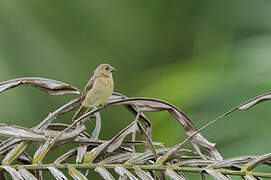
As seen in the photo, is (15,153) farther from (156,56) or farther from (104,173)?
(156,56)

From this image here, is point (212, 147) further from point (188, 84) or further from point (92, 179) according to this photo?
point (92, 179)

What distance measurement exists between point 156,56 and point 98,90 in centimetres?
237

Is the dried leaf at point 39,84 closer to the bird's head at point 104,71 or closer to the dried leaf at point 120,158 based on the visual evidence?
the dried leaf at point 120,158

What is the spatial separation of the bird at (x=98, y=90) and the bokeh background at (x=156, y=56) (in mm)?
870

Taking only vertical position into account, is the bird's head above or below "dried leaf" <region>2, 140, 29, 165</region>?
above

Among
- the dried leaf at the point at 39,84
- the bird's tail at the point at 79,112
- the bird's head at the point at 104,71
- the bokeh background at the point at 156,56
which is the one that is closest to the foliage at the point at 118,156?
the dried leaf at the point at 39,84

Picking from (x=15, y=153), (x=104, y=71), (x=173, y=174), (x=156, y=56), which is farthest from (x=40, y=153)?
(x=156, y=56)

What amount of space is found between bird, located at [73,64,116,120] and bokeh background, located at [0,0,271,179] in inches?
34.2

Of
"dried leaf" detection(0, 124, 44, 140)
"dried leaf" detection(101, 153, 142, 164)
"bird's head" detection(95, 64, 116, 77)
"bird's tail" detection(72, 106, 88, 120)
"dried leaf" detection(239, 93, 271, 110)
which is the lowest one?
"dried leaf" detection(101, 153, 142, 164)

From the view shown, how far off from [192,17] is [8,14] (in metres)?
1.33

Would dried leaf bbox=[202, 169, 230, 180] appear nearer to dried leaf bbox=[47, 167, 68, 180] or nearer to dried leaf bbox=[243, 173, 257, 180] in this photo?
dried leaf bbox=[243, 173, 257, 180]

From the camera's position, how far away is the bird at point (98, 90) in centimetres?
90

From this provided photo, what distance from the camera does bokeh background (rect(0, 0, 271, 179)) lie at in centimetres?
204

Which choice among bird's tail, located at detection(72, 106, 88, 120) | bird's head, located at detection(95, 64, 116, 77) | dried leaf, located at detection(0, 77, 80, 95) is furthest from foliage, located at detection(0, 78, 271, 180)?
bird's head, located at detection(95, 64, 116, 77)
